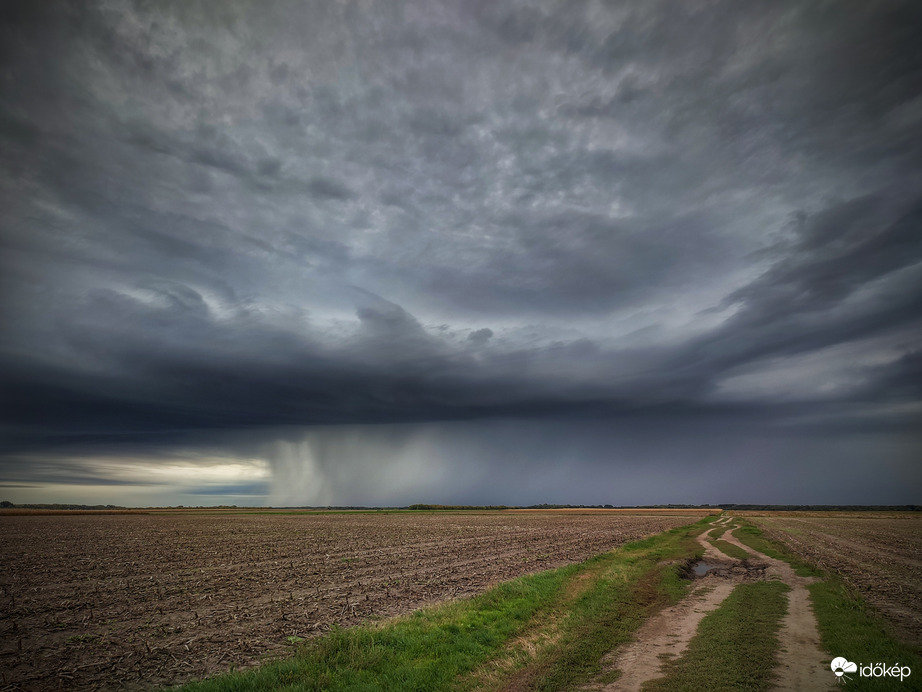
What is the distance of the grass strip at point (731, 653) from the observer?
9454 millimetres

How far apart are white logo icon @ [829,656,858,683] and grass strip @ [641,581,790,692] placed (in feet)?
3.83

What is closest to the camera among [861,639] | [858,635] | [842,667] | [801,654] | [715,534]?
[842,667]

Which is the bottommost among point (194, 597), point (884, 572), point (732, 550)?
point (732, 550)

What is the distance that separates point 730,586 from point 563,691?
16.2 m

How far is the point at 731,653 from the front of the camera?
11.3 m

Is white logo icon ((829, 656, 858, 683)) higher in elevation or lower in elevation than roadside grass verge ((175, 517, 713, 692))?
higher

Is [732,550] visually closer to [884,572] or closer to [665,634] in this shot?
[884,572]

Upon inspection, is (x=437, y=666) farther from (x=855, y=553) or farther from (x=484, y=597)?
(x=855, y=553)

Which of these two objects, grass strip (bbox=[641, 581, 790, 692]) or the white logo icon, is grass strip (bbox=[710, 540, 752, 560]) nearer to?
grass strip (bbox=[641, 581, 790, 692])

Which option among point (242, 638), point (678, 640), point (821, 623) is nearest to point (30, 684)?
point (242, 638)

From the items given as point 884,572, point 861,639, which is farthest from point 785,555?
point 861,639

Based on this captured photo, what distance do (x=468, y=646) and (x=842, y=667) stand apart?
8.87 m

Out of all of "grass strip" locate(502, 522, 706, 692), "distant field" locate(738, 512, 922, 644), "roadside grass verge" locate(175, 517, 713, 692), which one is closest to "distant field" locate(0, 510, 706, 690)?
"roadside grass verge" locate(175, 517, 713, 692)

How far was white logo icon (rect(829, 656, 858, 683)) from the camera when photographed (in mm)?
9798
